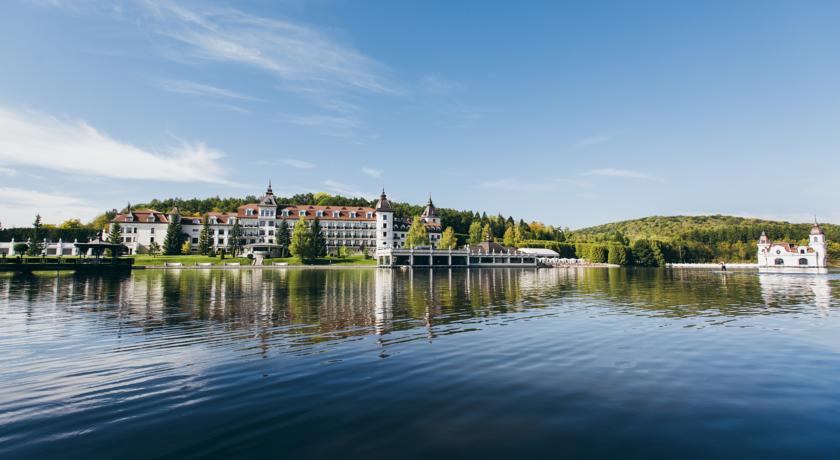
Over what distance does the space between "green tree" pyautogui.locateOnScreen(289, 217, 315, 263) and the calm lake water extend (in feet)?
293

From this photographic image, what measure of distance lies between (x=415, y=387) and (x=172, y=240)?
129541 millimetres

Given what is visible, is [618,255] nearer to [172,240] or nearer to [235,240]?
[235,240]

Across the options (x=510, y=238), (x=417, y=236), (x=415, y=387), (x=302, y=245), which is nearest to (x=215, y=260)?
(x=302, y=245)

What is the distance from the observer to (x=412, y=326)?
74.3 ft

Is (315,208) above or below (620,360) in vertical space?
above

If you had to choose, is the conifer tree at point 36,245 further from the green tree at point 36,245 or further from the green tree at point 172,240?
the green tree at point 172,240

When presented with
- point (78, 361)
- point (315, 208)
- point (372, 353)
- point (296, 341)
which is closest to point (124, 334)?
point (78, 361)

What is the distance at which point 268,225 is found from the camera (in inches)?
5458

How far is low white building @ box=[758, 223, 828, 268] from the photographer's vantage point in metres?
114

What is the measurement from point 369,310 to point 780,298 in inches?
1430

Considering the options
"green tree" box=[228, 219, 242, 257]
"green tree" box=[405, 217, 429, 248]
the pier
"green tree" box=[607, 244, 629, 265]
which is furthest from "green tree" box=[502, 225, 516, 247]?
"green tree" box=[228, 219, 242, 257]

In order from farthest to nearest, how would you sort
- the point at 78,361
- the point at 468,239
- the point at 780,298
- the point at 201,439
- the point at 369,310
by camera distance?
the point at 468,239
the point at 780,298
the point at 369,310
the point at 78,361
the point at 201,439

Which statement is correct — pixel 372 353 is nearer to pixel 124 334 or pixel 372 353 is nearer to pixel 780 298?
pixel 124 334

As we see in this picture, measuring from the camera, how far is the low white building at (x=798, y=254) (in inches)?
4481
